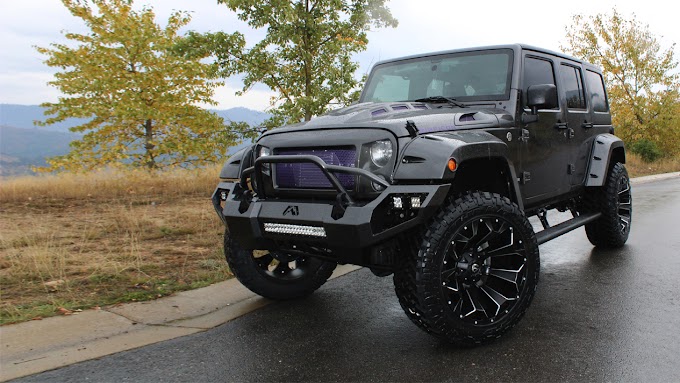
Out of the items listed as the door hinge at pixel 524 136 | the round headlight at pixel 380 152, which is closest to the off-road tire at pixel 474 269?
the round headlight at pixel 380 152

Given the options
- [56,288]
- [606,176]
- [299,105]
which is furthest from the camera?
[299,105]

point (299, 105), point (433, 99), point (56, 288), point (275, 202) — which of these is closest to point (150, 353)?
point (275, 202)

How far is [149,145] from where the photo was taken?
16203mm

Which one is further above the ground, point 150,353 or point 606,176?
point 606,176

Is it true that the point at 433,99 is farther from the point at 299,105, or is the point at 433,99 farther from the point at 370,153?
the point at 299,105

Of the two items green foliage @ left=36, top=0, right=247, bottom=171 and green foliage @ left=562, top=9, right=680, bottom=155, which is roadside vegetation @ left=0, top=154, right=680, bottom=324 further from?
green foliage @ left=562, top=9, right=680, bottom=155

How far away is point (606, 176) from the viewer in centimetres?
604

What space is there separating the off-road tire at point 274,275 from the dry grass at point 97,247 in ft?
2.14

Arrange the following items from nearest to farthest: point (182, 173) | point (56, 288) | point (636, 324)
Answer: point (636, 324), point (56, 288), point (182, 173)

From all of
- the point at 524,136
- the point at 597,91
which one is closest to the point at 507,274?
the point at 524,136

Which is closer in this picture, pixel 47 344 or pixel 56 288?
pixel 47 344

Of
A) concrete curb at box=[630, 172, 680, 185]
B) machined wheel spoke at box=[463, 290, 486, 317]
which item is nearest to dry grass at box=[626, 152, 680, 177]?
concrete curb at box=[630, 172, 680, 185]

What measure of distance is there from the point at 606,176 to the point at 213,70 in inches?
310

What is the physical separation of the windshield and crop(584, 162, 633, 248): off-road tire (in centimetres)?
209
